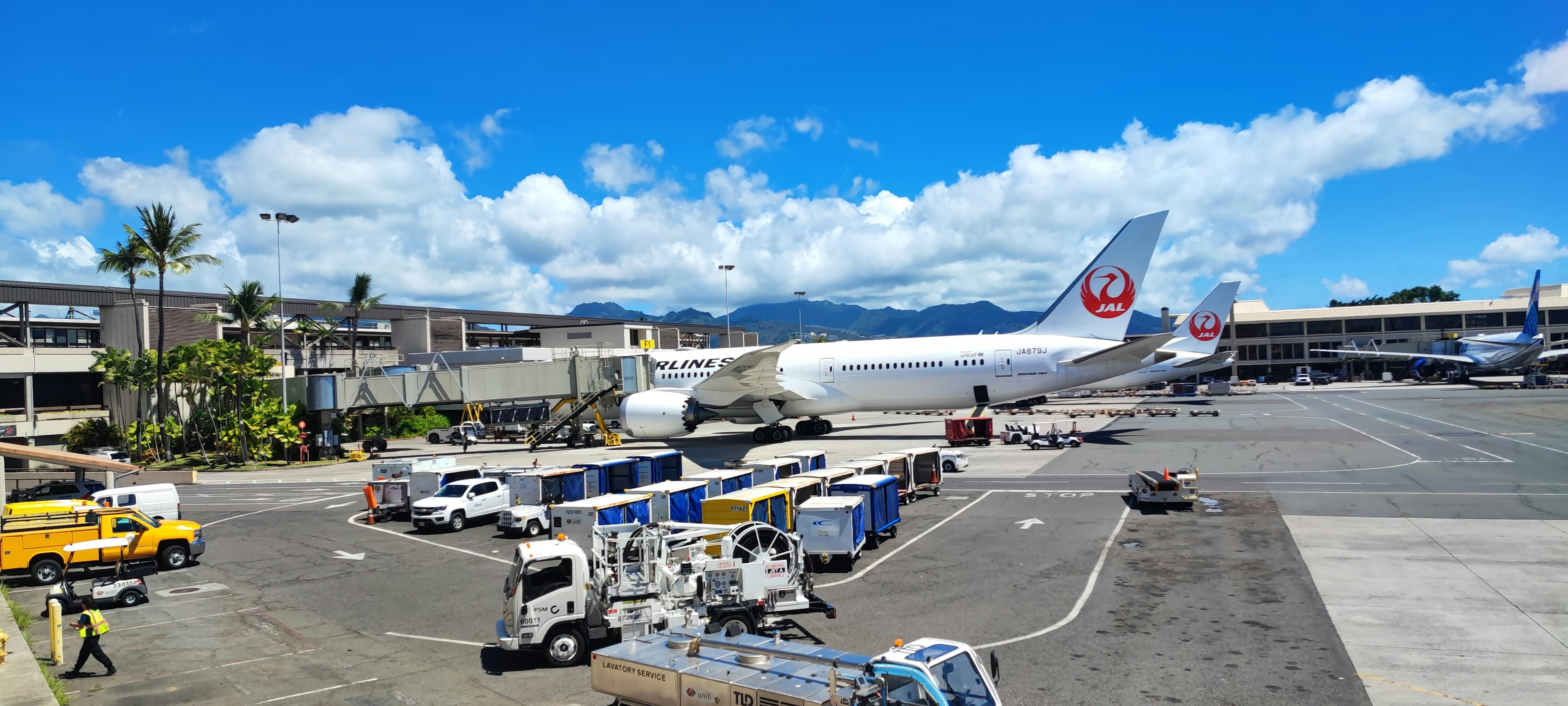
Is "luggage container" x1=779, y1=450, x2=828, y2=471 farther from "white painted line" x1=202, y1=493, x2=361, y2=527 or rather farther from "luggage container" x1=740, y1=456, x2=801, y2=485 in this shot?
"white painted line" x1=202, y1=493, x2=361, y2=527

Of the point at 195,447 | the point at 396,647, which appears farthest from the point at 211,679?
the point at 195,447

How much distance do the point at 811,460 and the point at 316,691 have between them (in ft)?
61.1

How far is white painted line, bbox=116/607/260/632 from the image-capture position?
16562mm

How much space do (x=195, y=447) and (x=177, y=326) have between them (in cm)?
941

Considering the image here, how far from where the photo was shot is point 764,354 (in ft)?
130

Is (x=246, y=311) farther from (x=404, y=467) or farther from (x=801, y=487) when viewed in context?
(x=801, y=487)

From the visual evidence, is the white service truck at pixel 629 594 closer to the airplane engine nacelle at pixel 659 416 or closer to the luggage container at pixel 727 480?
the luggage container at pixel 727 480

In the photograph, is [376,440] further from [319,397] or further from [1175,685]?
[1175,685]

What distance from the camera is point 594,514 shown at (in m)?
20.2

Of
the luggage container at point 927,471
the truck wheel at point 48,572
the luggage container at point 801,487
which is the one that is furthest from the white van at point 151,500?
the luggage container at point 927,471

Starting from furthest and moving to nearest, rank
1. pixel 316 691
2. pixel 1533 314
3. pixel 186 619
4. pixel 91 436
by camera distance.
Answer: pixel 1533 314 → pixel 91 436 → pixel 186 619 → pixel 316 691

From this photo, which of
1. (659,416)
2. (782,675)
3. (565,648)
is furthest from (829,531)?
(659,416)

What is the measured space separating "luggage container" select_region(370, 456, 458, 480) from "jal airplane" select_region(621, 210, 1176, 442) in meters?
12.2

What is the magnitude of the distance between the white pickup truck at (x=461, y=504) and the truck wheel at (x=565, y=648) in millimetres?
14716
